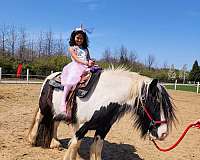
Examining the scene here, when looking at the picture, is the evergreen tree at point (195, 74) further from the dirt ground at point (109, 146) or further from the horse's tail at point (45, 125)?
the horse's tail at point (45, 125)

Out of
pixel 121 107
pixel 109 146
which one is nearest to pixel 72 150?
pixel 121 107

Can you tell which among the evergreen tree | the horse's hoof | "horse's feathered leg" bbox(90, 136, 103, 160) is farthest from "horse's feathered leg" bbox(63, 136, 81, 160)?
the evergreen tree

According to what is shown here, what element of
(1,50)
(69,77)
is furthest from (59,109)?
(1,50)

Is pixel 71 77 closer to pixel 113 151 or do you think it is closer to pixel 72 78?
pixel 72 78

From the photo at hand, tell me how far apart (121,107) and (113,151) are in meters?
1.78

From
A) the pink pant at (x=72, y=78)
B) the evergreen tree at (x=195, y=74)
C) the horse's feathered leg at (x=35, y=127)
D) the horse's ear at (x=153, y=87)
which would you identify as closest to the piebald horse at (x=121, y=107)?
the horse's ear at (x=153, y=87)

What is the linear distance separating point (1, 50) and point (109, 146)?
4314 centimetres

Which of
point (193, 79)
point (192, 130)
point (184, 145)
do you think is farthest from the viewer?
point (193, 79)

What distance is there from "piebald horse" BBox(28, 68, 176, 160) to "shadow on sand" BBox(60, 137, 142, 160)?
0.92 meters

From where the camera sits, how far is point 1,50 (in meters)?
46.1

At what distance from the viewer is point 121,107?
4.34 metres

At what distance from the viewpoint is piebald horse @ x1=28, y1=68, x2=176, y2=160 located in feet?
13.4

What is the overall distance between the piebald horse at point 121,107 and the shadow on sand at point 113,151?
3.02ft

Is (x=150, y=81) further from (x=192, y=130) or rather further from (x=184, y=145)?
(x=192, y=130)
